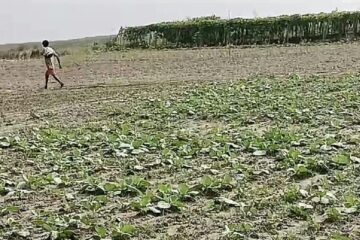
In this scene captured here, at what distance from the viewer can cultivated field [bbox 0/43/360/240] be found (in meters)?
5.89

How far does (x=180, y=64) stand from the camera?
25.8 metres

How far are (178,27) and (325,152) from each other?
3098cm

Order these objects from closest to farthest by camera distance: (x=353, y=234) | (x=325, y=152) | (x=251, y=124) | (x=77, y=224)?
(x=353, y=234)
(x=77, y=224)
(x=325, y=152)
(x=251, y=124)

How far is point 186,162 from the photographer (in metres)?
8.31

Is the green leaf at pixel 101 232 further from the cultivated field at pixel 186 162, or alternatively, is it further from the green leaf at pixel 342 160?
the green leaf at pixel 342 160

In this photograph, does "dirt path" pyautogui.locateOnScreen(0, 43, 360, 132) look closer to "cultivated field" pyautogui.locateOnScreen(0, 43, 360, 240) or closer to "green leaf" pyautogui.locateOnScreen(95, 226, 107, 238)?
"cultivated field" pyautogui.locateOnScreen(0, 43, 360, 240)

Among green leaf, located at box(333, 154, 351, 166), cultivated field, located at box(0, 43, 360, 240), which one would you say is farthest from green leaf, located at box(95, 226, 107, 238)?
green leaf, located at box(333, 154, 351, 166)

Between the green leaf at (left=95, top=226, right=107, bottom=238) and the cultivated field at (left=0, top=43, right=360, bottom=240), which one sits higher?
the green leaf at (left=95, top=226, right=107, bottom=238)

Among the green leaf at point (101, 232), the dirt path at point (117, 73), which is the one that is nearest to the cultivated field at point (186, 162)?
the green leaf at point (101, 232)

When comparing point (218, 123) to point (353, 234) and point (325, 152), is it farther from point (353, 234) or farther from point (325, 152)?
point (353, 234)

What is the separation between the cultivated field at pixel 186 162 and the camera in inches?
232

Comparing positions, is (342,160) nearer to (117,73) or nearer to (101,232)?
(101,232)

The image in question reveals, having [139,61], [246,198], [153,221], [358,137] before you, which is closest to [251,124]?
[358,137]

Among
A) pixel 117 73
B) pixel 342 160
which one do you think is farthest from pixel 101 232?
pixel 117 73
